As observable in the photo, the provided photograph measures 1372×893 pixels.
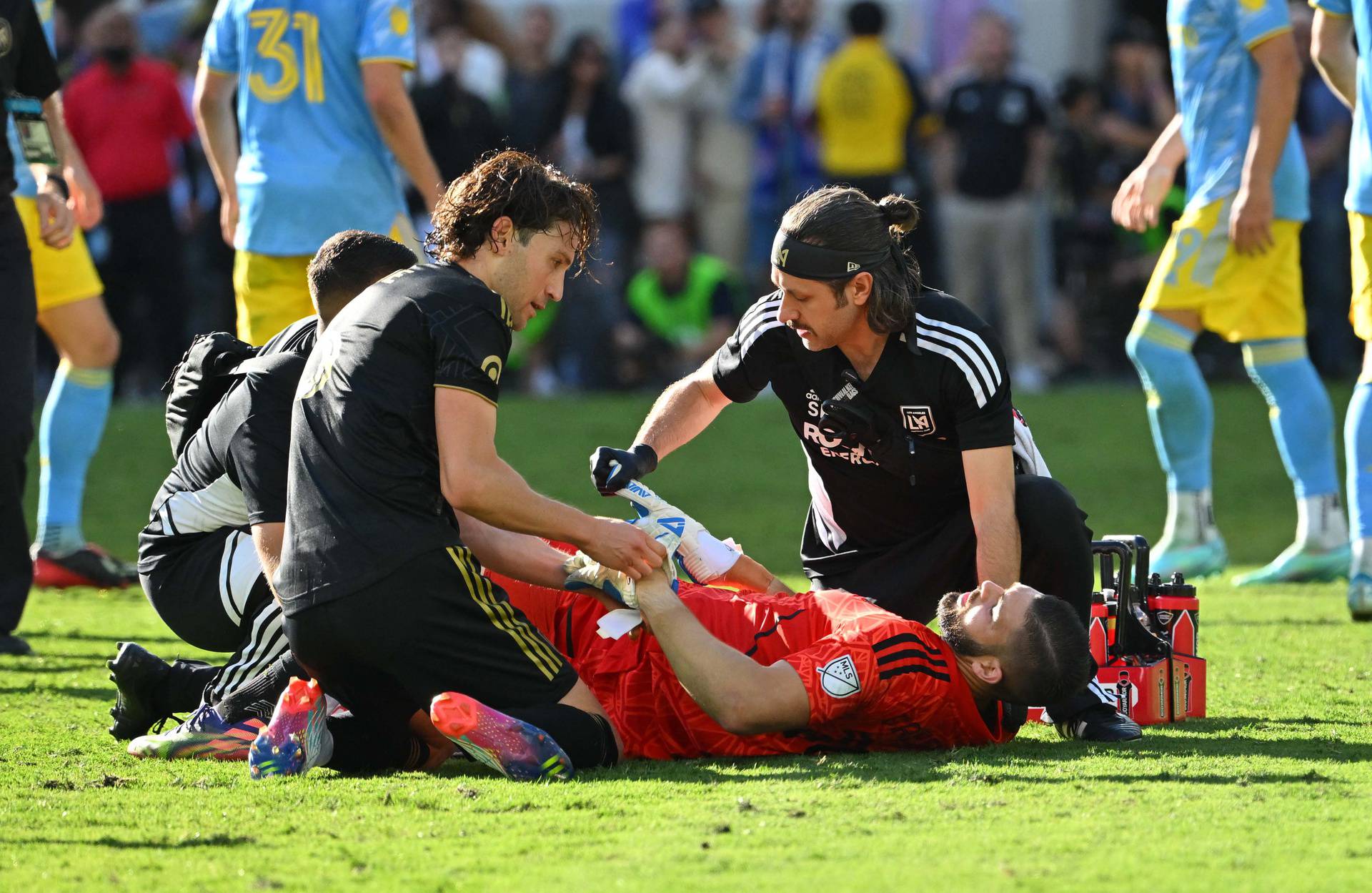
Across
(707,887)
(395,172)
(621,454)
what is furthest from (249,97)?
(707,887)

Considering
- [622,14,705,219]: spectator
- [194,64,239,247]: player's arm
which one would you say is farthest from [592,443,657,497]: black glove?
[622,14,705,219]: spectator

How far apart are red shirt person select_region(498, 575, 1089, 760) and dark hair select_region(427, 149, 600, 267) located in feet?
2.72

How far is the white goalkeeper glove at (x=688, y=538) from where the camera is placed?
178 inches

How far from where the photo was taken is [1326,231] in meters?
13.9

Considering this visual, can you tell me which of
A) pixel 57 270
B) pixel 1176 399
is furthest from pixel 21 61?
pixel 1176 399

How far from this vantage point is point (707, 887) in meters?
3.02

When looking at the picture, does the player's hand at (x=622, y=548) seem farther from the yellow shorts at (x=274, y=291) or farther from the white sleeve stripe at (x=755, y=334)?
the yellow shorts at (x=274, y=291)

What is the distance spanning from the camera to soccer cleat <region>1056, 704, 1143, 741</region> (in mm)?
4375

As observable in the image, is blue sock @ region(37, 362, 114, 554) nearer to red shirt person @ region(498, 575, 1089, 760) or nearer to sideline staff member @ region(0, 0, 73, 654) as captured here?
sideline staff member @ region(0, 0, 73, 654)

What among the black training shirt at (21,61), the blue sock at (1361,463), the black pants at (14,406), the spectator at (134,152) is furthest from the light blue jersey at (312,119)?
the spectator at (134,152)

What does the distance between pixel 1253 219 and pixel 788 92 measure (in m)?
7.63

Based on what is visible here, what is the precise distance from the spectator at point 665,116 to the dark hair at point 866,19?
1.16 meters

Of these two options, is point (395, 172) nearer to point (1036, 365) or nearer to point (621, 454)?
point (621, 454)

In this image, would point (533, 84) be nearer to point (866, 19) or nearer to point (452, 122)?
point (452, 122)
